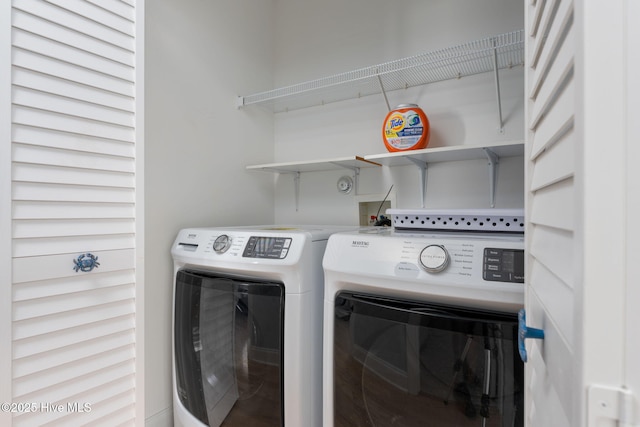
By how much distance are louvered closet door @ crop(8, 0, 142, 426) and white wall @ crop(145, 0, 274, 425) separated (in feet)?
0.77

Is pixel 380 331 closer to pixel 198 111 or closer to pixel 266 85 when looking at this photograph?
pixel 198 111

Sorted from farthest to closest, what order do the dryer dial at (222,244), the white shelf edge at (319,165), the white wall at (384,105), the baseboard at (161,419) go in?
1. the white shelf edge at (319,165)
2. the white wall at (384,105)
3. the baseboard at (161,419)
4. the dryer dial at (222,244)

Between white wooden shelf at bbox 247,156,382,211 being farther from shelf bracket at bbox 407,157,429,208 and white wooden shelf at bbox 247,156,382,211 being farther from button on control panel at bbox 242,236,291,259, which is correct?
button on control panel at bbox 242,236,291,259

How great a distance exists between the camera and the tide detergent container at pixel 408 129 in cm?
157

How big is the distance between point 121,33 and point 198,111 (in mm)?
549

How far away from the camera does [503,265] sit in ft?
2.84

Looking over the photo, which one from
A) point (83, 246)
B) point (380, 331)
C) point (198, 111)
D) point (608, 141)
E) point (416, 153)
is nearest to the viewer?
point (608, 141)

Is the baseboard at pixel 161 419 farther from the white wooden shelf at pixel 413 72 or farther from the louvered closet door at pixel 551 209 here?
the white wooden shelf at pixel 413 72

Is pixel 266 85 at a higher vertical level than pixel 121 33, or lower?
higher

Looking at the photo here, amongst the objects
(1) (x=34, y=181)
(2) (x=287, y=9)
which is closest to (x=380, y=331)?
(1) (x=34, y=181)

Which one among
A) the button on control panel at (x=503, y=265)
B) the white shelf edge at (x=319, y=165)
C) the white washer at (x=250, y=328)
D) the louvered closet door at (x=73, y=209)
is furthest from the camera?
the white shelf edge at (x=319, y=165)

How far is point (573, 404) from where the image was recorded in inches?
14.9

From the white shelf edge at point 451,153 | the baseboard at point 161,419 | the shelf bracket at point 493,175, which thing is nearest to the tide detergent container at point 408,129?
the white shelf edge at point 451,153

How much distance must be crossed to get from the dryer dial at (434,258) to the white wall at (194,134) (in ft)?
4.06
